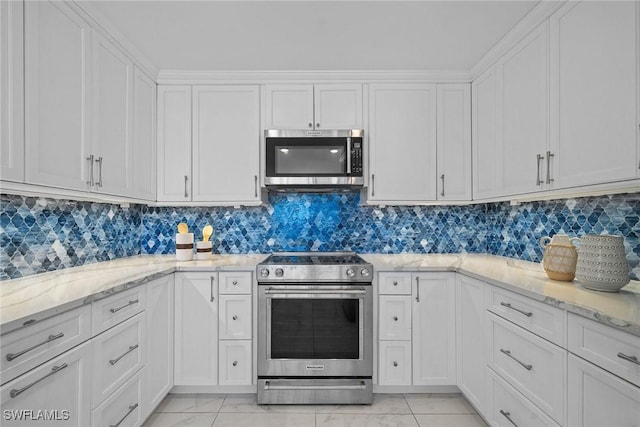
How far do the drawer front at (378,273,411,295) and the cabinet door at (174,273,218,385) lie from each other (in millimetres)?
1177

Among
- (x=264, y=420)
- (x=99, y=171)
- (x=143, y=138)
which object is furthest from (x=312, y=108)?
(x=264, y=420)

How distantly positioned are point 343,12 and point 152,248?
2.42 m

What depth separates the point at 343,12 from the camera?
1.91 metres

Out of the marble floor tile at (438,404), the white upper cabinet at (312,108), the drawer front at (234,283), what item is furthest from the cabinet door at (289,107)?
the marble floor tile at (438,404)

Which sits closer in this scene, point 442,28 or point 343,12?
point 343,12

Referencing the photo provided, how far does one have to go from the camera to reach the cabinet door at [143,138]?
242cm

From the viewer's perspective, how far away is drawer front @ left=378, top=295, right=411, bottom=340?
240 centimetres

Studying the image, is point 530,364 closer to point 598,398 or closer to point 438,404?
point 598,398

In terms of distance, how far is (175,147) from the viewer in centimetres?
274

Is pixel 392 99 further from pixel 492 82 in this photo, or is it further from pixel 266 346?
pixel 266 346

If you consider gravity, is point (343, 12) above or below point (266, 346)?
above

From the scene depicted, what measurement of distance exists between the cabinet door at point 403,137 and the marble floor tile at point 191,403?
188 cm

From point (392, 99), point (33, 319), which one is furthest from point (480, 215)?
point (33, 319)

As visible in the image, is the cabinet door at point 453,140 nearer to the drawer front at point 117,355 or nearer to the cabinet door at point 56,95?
the drawer front at point 117,355
